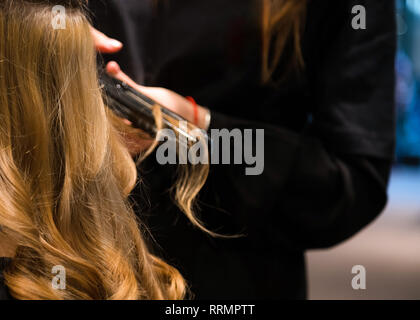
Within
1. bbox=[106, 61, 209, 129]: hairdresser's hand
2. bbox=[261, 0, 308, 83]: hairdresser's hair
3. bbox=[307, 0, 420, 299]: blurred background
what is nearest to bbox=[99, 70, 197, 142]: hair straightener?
bbox=[106, 61, 209, 129]: hairdresser's hand

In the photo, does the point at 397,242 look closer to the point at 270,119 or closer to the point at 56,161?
the point at 270,119

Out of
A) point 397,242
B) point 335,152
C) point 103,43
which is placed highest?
point 103,43

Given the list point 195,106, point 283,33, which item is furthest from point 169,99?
point 283,33

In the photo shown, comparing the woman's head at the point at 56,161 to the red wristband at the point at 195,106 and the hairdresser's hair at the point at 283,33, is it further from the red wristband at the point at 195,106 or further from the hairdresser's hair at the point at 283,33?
the hairdresser's hair at the point at 283,33

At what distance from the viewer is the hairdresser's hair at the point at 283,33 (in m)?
0.75

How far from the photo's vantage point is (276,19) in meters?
0.75

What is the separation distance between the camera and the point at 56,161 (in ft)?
2.24

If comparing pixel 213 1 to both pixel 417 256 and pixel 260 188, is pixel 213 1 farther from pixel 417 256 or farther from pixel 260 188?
pixel 417 256

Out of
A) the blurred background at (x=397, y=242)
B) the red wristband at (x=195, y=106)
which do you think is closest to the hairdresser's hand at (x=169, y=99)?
the red wristband at (x=195, y=106)

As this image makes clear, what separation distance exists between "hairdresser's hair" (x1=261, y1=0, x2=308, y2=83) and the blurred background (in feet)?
0.38

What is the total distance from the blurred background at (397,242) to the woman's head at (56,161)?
0.26 m

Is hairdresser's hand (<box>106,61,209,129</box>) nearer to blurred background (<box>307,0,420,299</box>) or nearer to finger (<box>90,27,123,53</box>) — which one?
finger (<box>90,27,123,53</box>)

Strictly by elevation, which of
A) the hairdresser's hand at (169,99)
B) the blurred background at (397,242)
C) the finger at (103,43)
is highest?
the finger at (103,43)

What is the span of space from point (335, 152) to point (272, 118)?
8 cm
